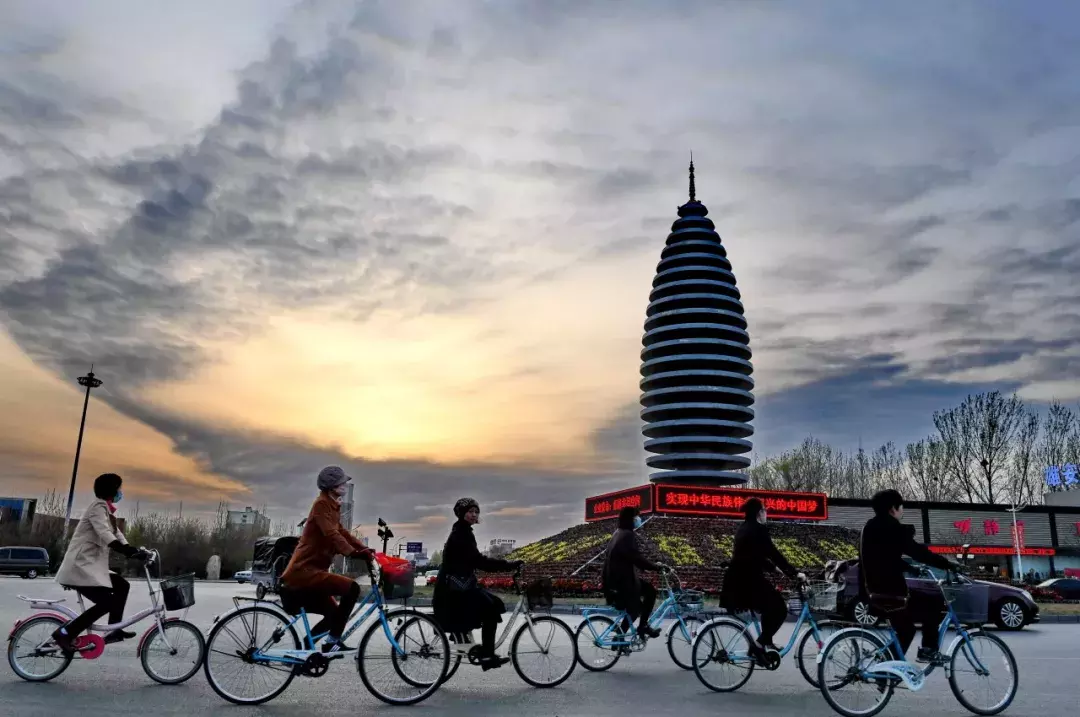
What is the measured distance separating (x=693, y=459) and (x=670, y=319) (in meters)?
11.3

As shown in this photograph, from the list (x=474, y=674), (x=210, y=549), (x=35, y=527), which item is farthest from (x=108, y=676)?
(x=35, y=527)

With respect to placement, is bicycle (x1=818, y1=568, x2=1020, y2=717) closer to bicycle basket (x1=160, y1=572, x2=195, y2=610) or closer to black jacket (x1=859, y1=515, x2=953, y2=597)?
black jacket (x1=859, y1=515, x2=953, y2=597)

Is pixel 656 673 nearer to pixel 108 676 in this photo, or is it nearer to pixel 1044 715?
pixel 1044 715

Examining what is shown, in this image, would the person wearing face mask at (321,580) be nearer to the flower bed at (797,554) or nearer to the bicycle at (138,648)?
the bicycle at (138,648)

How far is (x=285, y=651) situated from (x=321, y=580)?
0.65 metres

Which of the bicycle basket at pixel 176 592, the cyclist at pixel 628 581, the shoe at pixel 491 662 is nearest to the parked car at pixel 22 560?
the bicycle basket at pixel 176 592

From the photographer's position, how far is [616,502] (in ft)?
153

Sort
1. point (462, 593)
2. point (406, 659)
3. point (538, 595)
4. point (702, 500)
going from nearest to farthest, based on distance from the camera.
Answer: point (406, 659) → point (462, 593) → point (538, 595) → point (702, 500)

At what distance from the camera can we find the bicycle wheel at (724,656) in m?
8.34

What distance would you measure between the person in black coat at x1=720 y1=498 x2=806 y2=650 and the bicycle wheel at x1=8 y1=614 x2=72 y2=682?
6379 mm

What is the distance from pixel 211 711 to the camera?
6.76 metres

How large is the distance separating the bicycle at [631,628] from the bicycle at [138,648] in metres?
3.95

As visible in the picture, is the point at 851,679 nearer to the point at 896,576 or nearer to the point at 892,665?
the point at 892,665

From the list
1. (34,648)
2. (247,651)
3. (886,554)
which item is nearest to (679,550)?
(886,554)
